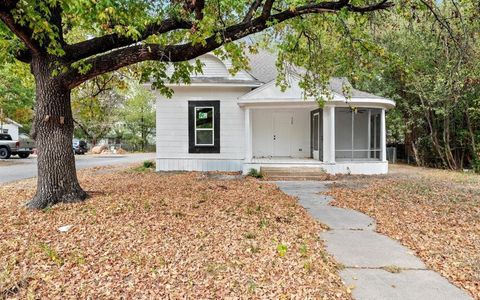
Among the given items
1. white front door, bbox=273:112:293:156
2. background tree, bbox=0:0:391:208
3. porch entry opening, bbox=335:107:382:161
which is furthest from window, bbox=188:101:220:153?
background tree, bbox=0:0:391:208

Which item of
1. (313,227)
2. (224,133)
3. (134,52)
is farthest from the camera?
(224,133)

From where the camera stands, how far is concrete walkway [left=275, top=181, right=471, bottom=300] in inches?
123

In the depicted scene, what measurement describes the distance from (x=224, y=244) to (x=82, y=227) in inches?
89.4

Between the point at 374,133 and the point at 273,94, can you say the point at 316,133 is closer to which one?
the point at 374,133

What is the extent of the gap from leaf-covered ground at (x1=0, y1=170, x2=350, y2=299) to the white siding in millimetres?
6317

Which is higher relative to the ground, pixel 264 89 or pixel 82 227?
pixel 264 89

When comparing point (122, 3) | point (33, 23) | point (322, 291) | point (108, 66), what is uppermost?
point (122, 3)

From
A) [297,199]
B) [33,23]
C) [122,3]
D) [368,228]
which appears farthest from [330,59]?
[33,23]

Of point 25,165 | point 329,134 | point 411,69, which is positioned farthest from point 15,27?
point 25,165

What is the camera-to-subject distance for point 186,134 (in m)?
12.8

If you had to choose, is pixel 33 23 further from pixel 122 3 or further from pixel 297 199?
pixel 297 199

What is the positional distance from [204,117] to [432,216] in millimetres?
8965

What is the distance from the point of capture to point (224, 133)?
12.8 metres

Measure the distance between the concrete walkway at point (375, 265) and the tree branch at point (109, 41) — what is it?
4.59 metres
